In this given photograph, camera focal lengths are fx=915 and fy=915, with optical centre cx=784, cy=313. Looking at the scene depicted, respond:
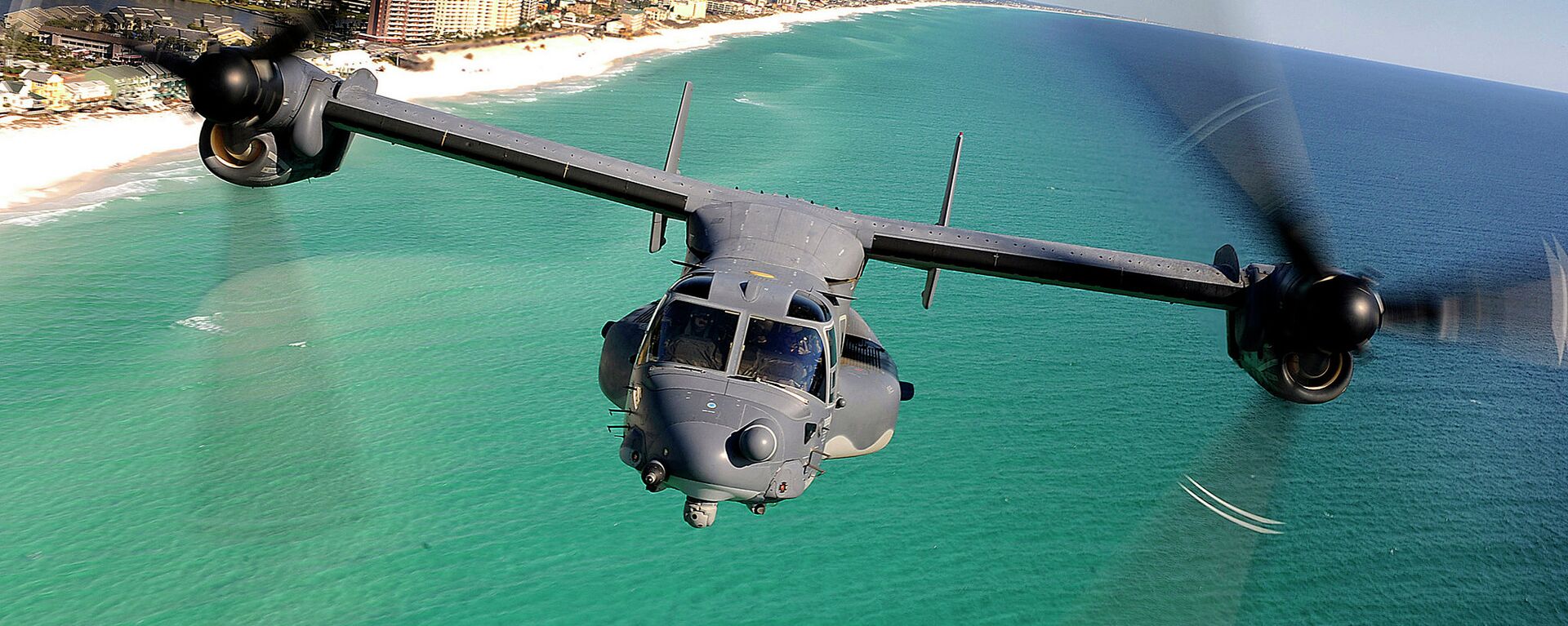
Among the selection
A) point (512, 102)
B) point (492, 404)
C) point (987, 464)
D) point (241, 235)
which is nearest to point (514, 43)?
point (512, 102)

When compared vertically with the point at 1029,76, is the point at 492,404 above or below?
below

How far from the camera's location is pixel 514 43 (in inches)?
4466

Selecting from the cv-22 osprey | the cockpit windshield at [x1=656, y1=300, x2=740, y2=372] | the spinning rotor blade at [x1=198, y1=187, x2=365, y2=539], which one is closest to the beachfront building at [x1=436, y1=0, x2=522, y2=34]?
the spinning rotor blade at [x1=198, y1=187, x2=365, y2=539]

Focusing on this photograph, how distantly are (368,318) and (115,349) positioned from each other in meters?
9.79

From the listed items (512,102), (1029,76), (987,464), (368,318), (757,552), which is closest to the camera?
(757,552)

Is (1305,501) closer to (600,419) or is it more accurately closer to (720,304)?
(600,419)

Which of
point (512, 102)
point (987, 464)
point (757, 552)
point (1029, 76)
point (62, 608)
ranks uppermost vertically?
point (1029, 76)

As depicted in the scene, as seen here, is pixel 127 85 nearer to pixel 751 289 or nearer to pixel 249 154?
pixel 249 154

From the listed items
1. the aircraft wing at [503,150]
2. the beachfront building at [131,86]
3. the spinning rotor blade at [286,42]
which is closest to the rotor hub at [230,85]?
the spinning rotor blade at [286,42]

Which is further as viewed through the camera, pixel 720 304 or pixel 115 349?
pixel 115 349

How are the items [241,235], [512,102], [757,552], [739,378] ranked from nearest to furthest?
[739,378]
[757,552]
[241,235]
[512,102]

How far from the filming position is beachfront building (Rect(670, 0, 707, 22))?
577 feet

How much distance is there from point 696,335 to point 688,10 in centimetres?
17872

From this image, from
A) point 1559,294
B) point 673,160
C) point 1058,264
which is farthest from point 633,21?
point 1559,294
